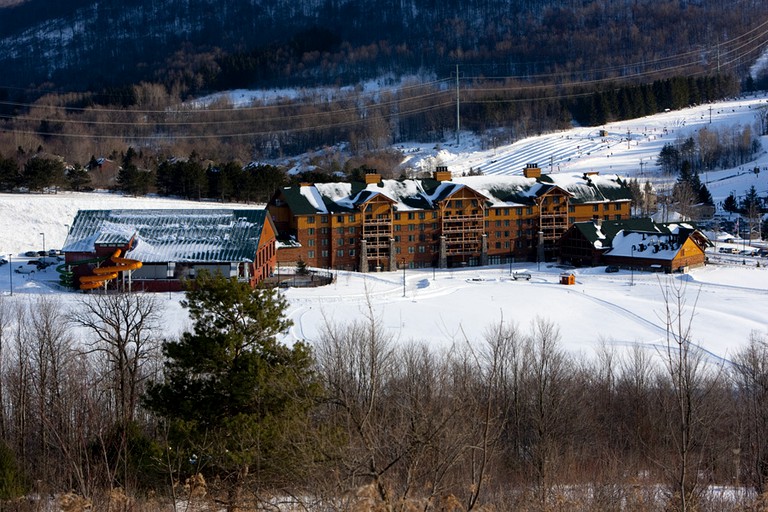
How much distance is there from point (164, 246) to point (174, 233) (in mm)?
1082

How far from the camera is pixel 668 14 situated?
129m

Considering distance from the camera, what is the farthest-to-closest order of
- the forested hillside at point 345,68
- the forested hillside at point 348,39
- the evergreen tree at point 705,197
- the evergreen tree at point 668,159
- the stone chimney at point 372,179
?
1. the forested hillside at point 348,39
2. the forested hillside at point 345,68
3. the evergreen tree at point 668,159
4. the evergreen tree at point 705,197
5. the stone chimney at point 372,179

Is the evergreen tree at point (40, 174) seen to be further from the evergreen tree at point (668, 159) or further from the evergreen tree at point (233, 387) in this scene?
the evergreen tree at point (668, 159)

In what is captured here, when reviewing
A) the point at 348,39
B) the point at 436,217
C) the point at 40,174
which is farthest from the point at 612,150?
the point at 348,39

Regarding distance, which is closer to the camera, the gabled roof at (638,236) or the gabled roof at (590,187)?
the gabled roof at (638,236)

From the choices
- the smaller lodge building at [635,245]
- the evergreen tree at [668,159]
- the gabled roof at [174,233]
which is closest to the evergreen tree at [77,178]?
the gabled roof at [174,233]

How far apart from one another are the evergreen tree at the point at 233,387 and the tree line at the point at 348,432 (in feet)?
0.10

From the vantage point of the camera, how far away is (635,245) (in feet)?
137

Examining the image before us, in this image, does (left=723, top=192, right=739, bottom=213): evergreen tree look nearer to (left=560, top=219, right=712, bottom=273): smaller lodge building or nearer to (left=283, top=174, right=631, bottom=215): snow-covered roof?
(left=283, top=174, right=631, bottom=215): snow-covered roof

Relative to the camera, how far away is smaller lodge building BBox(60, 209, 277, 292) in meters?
33.7

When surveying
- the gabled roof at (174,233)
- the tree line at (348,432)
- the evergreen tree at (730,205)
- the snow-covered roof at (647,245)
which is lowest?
the tree line at (348,432)

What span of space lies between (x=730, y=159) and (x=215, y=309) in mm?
73308

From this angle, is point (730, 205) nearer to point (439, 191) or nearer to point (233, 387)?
point (439, 191)

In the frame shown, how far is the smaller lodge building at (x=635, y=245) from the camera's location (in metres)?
40.7
